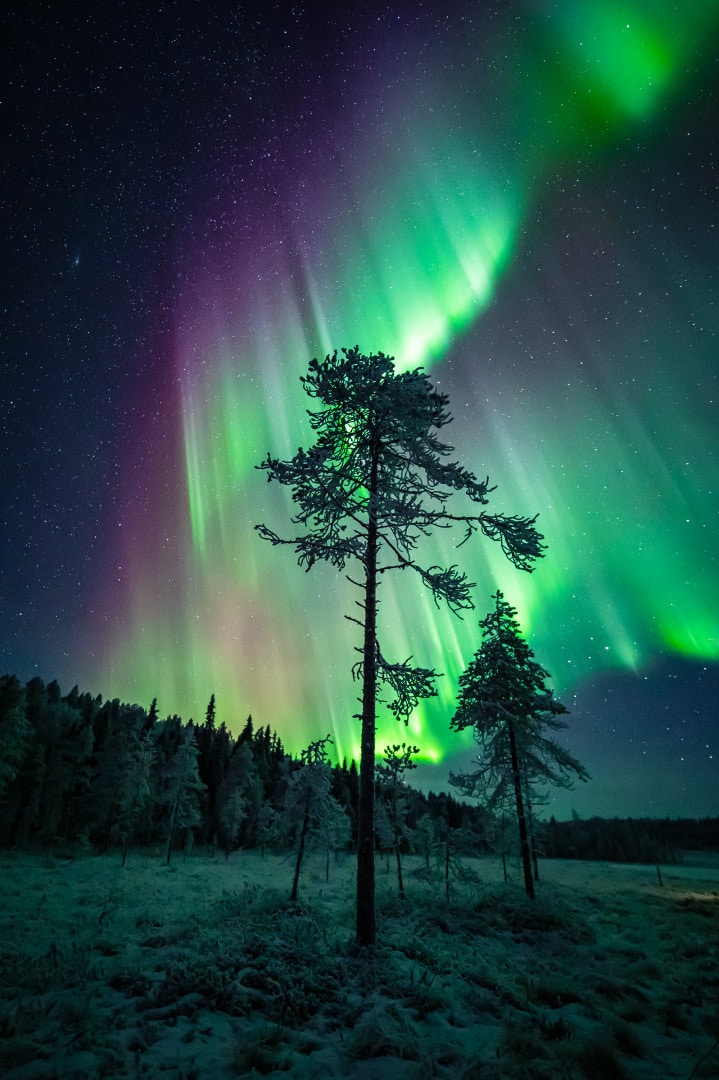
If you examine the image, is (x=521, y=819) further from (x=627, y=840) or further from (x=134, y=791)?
(x=627, y=840)

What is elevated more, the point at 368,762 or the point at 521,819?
the point at 368,762

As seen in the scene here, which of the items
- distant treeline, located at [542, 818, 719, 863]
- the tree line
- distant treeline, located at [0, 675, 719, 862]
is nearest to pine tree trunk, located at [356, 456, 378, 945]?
distant treeline, located at [0, 675, 719, 862]

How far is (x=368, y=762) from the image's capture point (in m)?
9.51

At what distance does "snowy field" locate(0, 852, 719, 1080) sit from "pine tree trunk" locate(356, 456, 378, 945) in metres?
0.69

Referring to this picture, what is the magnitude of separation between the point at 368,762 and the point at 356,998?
3602mm

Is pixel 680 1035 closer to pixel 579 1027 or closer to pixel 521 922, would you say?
pixel 579 1027

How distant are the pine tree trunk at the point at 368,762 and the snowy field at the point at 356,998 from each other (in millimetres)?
685

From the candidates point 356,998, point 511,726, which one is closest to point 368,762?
point 356,998

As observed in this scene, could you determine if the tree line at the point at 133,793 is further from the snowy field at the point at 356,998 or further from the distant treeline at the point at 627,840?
the distant treeline at the point at 627,840

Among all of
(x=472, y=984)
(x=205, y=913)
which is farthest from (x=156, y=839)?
(x=472, y=984)

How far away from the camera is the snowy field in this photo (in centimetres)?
478

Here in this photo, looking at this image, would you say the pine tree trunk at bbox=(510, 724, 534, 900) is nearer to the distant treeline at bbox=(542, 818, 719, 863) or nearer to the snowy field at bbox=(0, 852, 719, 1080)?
the snowy field at bbox=(0, 852, 719, 1080)

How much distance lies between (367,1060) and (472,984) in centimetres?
337

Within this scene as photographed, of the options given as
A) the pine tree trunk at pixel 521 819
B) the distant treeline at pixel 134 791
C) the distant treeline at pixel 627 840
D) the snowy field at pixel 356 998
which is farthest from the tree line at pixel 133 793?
the distant treeline at pixel 627 840
